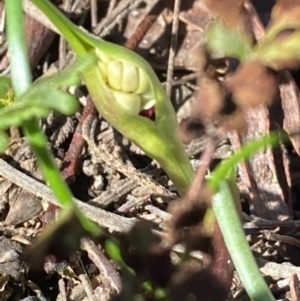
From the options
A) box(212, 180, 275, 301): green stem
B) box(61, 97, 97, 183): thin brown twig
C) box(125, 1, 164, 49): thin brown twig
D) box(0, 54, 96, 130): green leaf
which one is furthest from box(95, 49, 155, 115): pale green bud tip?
box(125, 1, 164, 49): thin brown twig

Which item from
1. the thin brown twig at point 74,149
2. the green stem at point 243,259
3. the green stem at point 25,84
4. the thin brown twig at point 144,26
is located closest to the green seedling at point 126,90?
the green stem at point 25,84

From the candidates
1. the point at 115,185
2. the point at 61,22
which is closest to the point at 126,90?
the point at 61,22

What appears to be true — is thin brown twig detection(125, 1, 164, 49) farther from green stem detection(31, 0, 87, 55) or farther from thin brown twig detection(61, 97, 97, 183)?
green stem detection(31, 0, 87, 55)

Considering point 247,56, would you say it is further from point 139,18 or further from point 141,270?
point 139,18

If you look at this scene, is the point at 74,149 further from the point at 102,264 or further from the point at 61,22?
the point at 61,22

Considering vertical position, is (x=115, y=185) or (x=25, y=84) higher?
(x=25, y=84)

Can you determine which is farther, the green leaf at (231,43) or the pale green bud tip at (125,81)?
the pale green bud tip at (125,81)

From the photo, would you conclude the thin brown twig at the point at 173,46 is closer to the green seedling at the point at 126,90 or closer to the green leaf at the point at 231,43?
the green seedling at the point at 126,90

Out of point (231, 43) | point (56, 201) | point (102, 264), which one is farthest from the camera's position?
point (56, 201)
